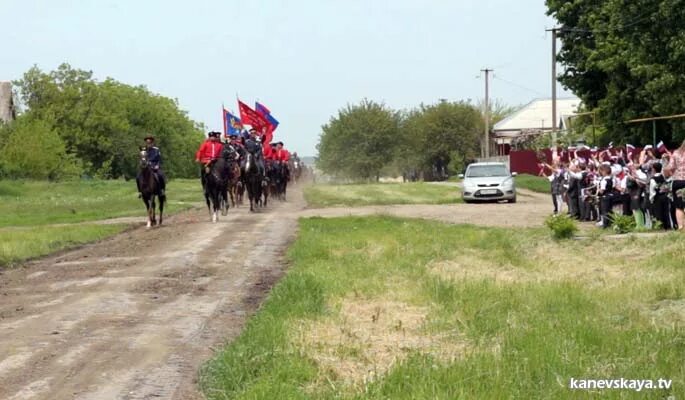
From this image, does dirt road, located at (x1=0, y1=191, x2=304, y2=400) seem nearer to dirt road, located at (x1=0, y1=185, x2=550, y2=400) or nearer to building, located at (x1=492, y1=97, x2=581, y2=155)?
dirt road, located at (x1=0, y1=185, x2=550, y2=400)

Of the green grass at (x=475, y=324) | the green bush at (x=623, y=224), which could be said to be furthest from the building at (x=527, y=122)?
the green grass at (x=475, y=324)

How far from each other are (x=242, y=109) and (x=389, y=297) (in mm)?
30323

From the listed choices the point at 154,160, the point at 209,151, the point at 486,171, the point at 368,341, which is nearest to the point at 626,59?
the point at 486,171

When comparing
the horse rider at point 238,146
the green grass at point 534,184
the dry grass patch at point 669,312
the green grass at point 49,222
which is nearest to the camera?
the dry grass patch at point 669,312

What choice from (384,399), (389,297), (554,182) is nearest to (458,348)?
(384,399)

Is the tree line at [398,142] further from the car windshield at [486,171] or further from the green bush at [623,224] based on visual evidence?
the green bush at [623,224]

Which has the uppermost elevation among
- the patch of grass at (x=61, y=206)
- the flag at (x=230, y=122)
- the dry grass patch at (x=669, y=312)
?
the flag at (x=230, y=122)

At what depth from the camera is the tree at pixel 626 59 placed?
1527 inches

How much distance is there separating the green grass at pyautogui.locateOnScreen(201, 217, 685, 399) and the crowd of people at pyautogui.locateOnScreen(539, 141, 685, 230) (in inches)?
117

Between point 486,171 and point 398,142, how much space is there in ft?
215

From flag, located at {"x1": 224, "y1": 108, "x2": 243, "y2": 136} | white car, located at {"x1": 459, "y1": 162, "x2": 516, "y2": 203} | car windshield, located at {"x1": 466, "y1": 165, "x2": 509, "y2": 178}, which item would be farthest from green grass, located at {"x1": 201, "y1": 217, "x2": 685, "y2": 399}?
flag, located at {"x1": 224, "y1": 108, "x2": 243, "y2": 136}

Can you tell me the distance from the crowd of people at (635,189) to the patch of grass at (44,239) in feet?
35.8

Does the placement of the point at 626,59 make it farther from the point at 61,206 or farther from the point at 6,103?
the point at 6,103

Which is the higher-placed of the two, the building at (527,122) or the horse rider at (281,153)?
the building at (527,122)
